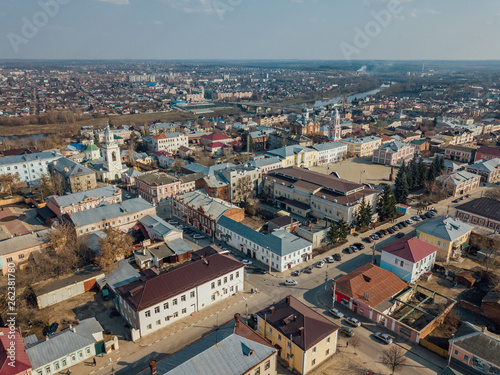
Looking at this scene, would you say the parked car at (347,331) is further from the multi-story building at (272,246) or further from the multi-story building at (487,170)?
the multi-story building at (487,170)

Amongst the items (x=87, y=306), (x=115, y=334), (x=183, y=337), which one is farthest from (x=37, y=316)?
(x=183, y=337)

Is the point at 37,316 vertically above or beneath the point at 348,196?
beneath

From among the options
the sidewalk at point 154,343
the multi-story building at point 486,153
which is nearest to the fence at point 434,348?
the sidewalk at point 154,343

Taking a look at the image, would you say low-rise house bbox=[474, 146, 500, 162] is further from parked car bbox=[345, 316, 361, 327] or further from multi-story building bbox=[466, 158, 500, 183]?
parked car bbox=[345, 316, 361, 327]

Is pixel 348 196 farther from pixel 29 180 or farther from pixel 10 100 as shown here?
pixel 10 100

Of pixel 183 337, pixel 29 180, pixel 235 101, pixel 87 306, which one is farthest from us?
pixel 235 101

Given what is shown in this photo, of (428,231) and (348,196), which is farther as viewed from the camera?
(348,196)
